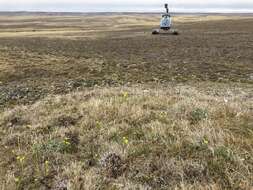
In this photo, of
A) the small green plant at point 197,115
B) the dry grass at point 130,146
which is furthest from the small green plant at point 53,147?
the small green plant at point 197,115

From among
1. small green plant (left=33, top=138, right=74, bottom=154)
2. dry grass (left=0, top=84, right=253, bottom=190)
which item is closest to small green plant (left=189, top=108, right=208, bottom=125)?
dry grass (left=0, top=84, right=253, bottom=190)

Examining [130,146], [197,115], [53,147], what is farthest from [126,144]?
[197,115]

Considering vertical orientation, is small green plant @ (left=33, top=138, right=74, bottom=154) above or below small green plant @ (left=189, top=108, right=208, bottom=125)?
below

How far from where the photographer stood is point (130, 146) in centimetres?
677

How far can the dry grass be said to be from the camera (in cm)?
570

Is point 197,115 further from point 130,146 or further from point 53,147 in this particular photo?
point 53,147

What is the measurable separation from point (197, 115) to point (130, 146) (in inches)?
77.1

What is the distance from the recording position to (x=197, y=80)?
59.3ft

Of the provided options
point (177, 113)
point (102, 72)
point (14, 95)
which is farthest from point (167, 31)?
point (177, 113)

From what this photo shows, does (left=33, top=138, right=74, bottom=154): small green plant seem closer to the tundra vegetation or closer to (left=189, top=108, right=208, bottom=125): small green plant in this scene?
the tundra vegetation

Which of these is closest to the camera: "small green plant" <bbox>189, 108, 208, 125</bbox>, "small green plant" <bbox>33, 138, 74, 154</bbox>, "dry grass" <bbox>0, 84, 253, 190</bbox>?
"dry grass" <bbox>0, 84, 253, 190</bbox>

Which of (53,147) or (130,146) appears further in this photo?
(53,147)

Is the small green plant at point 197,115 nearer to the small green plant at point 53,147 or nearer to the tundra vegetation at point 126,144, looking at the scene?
the tundra vegetation at point 126,144

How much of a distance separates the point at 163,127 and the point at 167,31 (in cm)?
4726
